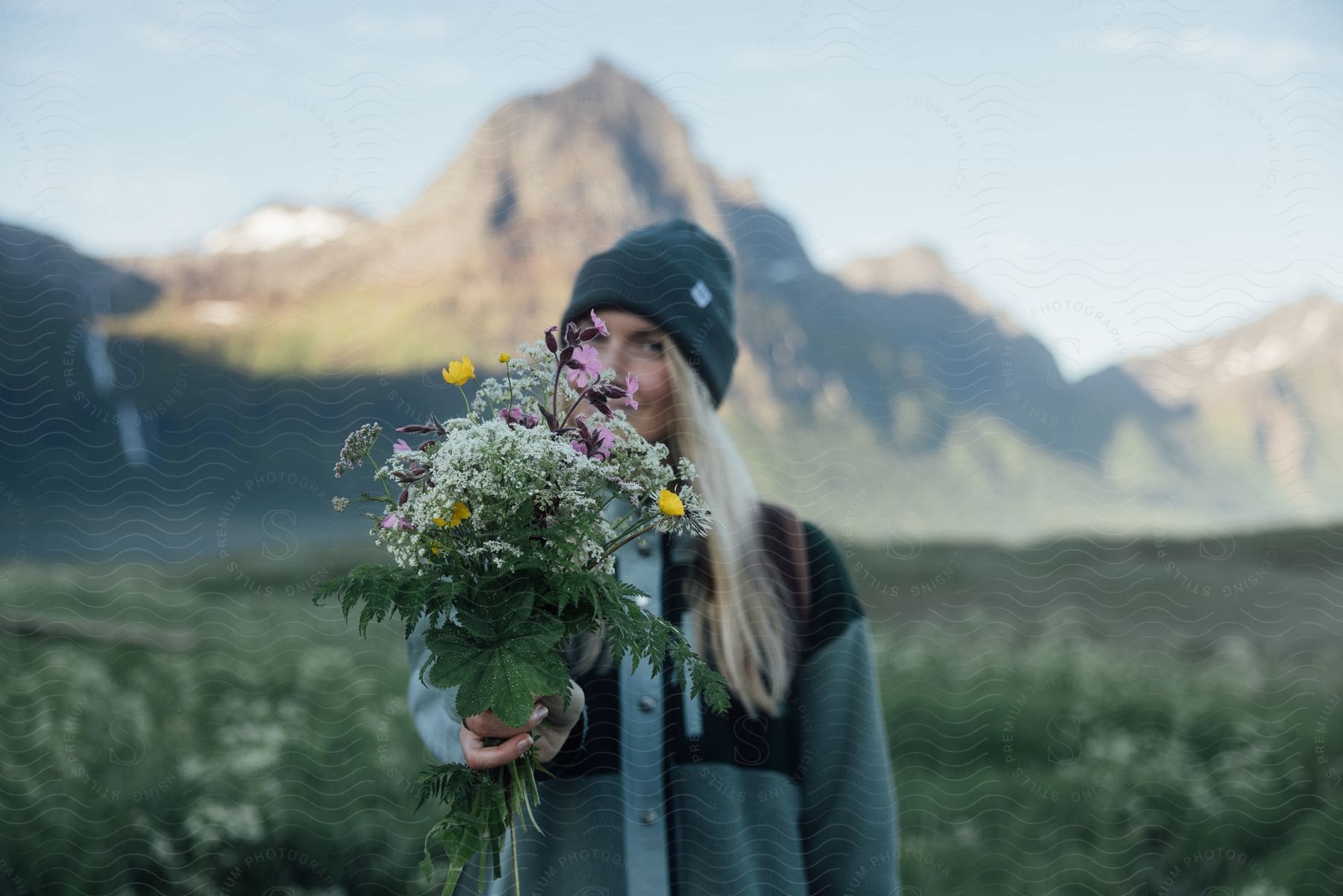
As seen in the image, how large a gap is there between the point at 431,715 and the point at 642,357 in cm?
48

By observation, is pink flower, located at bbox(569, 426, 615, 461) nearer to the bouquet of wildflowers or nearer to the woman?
the bouquet of wildflowers

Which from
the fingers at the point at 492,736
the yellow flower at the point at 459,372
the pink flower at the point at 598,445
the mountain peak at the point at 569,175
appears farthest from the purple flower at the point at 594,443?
the mountain peak at the point at 569,175

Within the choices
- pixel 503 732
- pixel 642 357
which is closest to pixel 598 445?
pixel 503 732

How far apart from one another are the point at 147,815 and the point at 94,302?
1223 millimetres

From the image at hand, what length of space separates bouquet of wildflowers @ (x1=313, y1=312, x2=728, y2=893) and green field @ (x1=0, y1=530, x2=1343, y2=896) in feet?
5.56

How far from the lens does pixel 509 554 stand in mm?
862

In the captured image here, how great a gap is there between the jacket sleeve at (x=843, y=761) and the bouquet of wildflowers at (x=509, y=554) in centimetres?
→ 31

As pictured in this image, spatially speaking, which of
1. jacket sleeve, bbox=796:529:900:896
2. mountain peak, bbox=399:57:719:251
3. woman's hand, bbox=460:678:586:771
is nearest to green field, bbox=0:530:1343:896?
mountain peak, bbox=399:57:719:251

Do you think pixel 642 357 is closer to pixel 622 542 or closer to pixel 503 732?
pixel 622 542

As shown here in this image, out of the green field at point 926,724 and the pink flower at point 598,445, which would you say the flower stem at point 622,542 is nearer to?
the pink flower at point 598,445

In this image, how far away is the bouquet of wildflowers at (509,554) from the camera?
2.81 ft

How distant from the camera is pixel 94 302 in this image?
103 inches

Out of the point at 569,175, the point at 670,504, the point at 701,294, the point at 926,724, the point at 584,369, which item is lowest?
the point at 926,724

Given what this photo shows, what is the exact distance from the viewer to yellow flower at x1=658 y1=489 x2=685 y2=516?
89 centimetres
